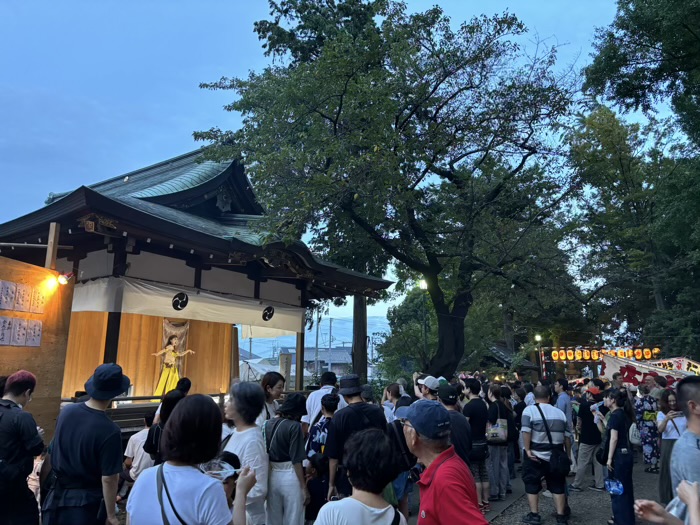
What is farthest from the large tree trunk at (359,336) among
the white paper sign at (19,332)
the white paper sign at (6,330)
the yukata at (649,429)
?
the white paper sign at (6,330)

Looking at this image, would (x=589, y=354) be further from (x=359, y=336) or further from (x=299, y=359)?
(x=299, y=359)

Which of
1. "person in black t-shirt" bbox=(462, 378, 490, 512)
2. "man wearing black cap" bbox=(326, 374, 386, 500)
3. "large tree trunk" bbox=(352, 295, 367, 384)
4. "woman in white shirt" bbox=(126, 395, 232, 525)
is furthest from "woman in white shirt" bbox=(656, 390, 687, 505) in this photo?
"large tree trunk" bbox=(352, 295, 367, 384)

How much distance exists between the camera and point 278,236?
1016 cm

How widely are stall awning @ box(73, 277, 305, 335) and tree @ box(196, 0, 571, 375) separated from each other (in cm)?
216

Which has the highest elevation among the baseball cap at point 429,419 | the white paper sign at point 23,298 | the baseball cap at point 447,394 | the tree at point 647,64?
the tree at point 647,64

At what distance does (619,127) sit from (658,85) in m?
16.6

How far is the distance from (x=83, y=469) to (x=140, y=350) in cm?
Result: 939

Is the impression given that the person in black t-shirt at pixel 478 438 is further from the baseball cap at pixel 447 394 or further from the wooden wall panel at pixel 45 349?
the wooden wall panel at pixel 45 349

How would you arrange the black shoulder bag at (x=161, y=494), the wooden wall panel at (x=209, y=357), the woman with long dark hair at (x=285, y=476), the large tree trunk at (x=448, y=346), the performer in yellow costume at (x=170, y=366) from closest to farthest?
the black shoulder bag at (x=161, y=494) < the woman with long dark hair at (x=285, y=476) < the performer in yellow costume at (x=170, y=366) < the large tree trunk at (x=448, y=346) < the wooden wall panel at (x=209, y=357)

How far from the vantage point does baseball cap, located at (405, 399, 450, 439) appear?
2.46 metres

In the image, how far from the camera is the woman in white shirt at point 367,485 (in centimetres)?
205

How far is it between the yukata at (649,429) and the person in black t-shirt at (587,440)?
1.97 m

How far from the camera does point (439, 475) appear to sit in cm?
233

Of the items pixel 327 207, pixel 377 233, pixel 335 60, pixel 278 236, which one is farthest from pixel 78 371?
pixel 335 60
